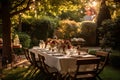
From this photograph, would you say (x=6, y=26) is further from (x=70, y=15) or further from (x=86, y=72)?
(x=70, y=15)

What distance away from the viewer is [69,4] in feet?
38.0

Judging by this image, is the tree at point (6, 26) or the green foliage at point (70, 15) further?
the green foliage at point (70, 15)

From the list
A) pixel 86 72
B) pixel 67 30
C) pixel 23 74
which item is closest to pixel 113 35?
pixel 23 74

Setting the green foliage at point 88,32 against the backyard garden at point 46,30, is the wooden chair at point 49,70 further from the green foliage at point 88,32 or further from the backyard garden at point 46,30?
the green foliage at point 88,32

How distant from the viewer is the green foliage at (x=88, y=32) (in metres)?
19.9

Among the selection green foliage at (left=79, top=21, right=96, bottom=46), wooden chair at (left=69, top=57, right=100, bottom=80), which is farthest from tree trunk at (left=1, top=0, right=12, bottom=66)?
green foliage at (left=79, top=21, right=96, bottom=46)

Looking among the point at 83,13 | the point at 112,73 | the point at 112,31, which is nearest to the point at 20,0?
the point at 112,31

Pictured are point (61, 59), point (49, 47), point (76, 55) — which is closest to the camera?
point (61, 59)

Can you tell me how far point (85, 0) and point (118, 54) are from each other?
13.7ft

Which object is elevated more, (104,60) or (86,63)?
(86,63)

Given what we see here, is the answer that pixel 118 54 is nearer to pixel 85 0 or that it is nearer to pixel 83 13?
pixel 85 0

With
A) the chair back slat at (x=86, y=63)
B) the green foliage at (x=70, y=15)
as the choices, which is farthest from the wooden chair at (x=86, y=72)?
the green foliage at (x=70, y=15)

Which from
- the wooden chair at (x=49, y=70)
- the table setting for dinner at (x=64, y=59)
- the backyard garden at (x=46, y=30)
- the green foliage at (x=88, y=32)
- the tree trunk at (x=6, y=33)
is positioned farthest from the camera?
the green foliage at (x=88, y=32)

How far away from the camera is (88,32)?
20.1 m
